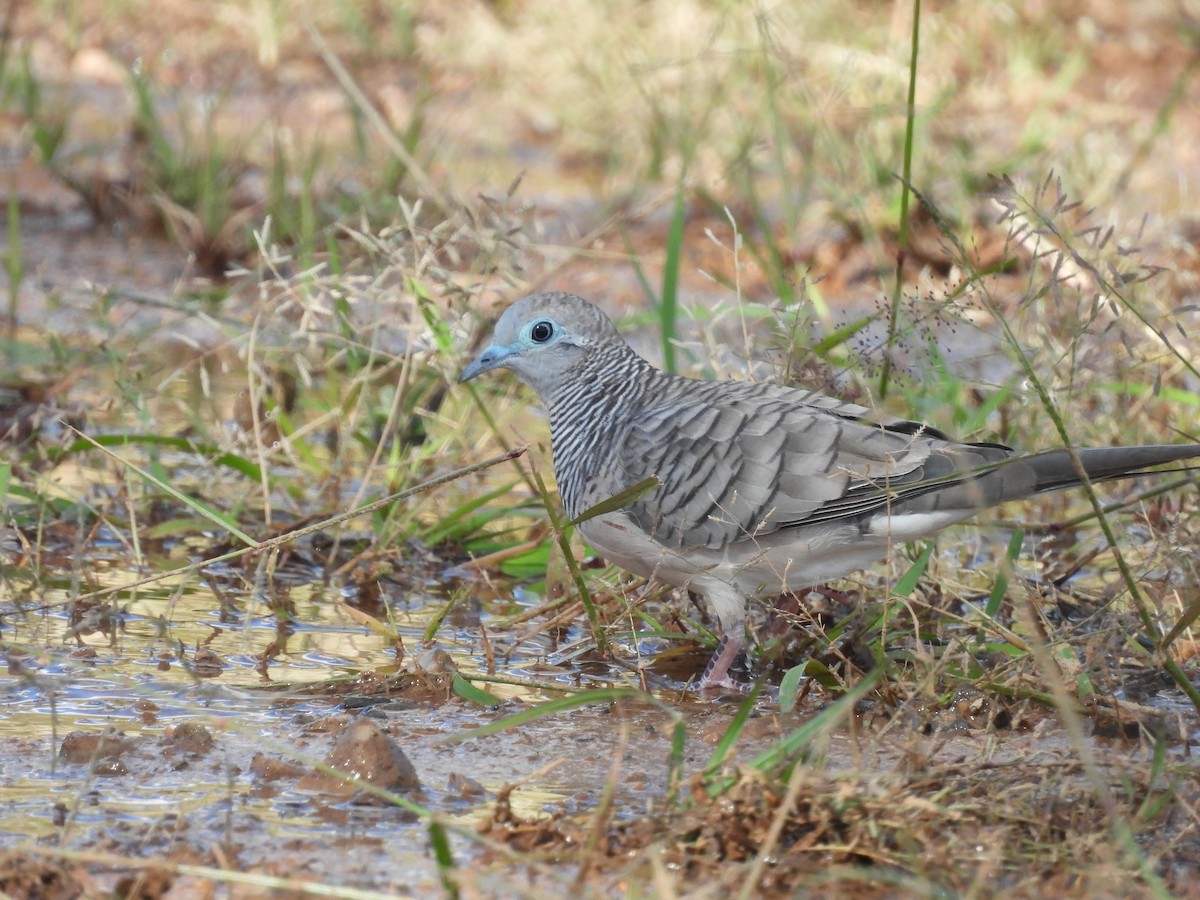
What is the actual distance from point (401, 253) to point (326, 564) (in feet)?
2.79

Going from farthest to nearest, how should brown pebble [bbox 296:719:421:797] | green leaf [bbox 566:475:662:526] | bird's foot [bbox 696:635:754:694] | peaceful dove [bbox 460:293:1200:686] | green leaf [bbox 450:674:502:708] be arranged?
bird's foot [bbox 696:635:754:694]
peaceful dove [bbox 460:293:1200:686]
green leaf [bbox 450:674:502:708]
green leaf [bbox 566:475:662:526]
brown pebble [bbox 296:719:421:797]

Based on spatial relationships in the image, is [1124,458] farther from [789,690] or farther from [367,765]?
[367,765]

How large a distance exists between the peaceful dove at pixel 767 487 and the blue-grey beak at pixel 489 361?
14.3 inches

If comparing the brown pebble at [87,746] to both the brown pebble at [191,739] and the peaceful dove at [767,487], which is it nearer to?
the brown pebble at [191,739]

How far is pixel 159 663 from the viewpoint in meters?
3.61

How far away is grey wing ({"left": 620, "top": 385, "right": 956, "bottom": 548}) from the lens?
11.6ft

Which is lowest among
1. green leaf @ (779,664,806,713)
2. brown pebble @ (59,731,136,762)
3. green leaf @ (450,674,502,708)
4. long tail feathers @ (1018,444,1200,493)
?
brown pebble @ (59,731,136,762)

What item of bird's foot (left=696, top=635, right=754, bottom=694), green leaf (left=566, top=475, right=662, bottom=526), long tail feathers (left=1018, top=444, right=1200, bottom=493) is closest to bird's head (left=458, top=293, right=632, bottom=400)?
bird's foot (left=696, top=635, right=754, bottom=694)

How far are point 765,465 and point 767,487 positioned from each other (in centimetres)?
5

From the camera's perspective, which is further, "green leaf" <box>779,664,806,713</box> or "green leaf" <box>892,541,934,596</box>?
"green leaf" <box>892,541,934,596</box>

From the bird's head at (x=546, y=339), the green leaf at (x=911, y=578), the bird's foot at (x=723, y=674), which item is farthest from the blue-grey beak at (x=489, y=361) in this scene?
the green leaf at (x=911, y=578)

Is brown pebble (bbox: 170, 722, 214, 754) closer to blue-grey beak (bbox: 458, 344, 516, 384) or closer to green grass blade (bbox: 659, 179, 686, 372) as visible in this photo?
blue-grey beak (bbox: 458, 344, 516, 384)

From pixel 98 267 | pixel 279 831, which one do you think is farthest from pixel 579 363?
pixel 98 267

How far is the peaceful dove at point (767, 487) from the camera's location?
3.52m
